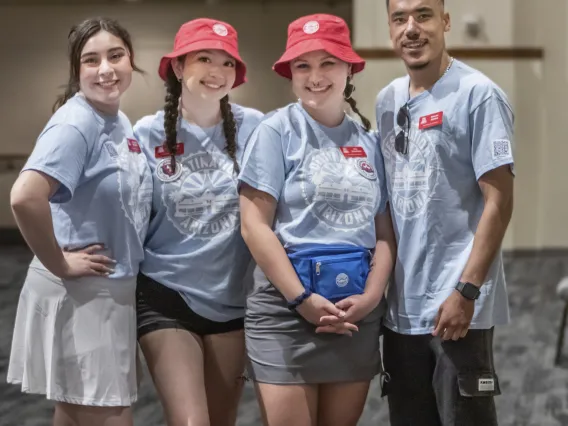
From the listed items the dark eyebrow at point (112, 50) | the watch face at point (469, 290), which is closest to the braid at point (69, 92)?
the dark eyebrow at point (112, 50)

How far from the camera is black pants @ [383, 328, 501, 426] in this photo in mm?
2439

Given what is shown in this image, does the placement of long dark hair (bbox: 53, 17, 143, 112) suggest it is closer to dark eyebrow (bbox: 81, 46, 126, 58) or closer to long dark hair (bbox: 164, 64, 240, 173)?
dark eyebrow (bbox: 81, 46, 126, 58)

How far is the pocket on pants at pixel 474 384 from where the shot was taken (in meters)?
2.42

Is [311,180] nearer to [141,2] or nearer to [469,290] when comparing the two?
[469,290]

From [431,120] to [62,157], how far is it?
105cm

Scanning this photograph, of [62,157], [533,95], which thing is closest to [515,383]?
[62,157]

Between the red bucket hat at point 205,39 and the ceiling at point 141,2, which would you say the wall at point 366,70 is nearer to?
the ceiling at point 141,2

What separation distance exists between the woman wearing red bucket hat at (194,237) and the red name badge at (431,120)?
574 millimetres

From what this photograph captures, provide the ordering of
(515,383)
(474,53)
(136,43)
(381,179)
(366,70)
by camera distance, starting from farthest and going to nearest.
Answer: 1. (136,43)
2. (474,53)
3. (366,70)
4. (515,383)
5. (381,179)

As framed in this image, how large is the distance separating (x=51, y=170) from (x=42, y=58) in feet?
34.0

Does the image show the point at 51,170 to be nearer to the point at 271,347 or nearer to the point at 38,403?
the point at 271,347

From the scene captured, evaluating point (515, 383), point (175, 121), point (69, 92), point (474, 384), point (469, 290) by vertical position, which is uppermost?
point (69, 92)

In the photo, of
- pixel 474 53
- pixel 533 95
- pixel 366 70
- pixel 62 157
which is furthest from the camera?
pixel 533 95

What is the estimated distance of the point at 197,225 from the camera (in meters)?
2.57
